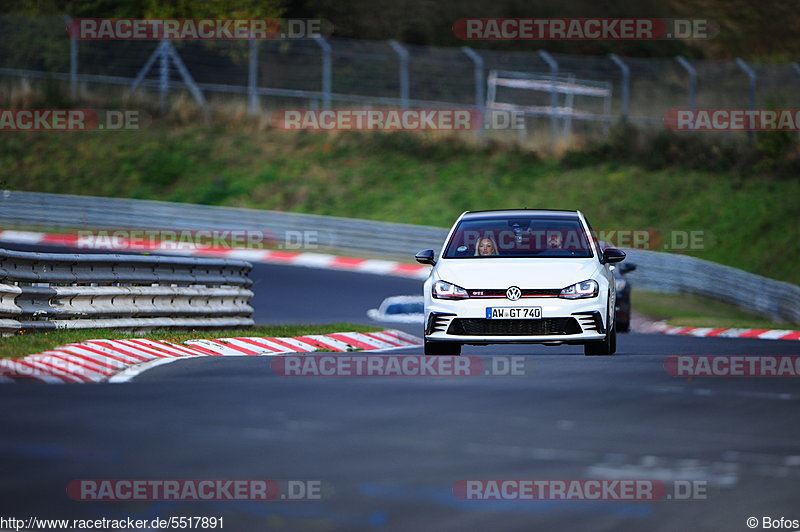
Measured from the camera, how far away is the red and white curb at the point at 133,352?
38.4 feet

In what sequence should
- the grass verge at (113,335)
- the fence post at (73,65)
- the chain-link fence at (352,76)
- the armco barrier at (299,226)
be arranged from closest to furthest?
the grass verge at (113,335), the armco barrier at (299,226), the chain-link fence at (352,76), the fence post at (73,65)

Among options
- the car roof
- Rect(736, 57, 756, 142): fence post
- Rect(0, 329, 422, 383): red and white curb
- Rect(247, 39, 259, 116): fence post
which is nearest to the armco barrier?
Rect(736, 57, 756, 142): fence post

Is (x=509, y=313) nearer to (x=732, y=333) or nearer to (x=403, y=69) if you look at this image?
(x=732, y=333)

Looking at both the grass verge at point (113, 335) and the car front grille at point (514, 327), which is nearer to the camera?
the grass verge at point (113, 335)

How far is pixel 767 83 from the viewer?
131 ft

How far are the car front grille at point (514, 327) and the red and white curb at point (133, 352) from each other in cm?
217

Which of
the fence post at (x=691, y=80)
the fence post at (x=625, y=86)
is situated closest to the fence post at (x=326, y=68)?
the fence post at (x=625, y=86)

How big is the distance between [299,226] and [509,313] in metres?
23.6

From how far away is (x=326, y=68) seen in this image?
43312 millimetres

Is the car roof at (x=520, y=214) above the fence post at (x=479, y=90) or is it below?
below

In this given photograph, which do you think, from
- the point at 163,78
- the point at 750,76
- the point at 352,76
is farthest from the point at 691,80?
the point at 163,78

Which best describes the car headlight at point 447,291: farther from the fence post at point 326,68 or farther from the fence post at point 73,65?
the fence post at point 73,65

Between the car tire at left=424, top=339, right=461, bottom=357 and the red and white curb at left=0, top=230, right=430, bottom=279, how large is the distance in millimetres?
18310

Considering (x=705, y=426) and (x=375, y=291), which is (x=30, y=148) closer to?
(x=375, y=291)
